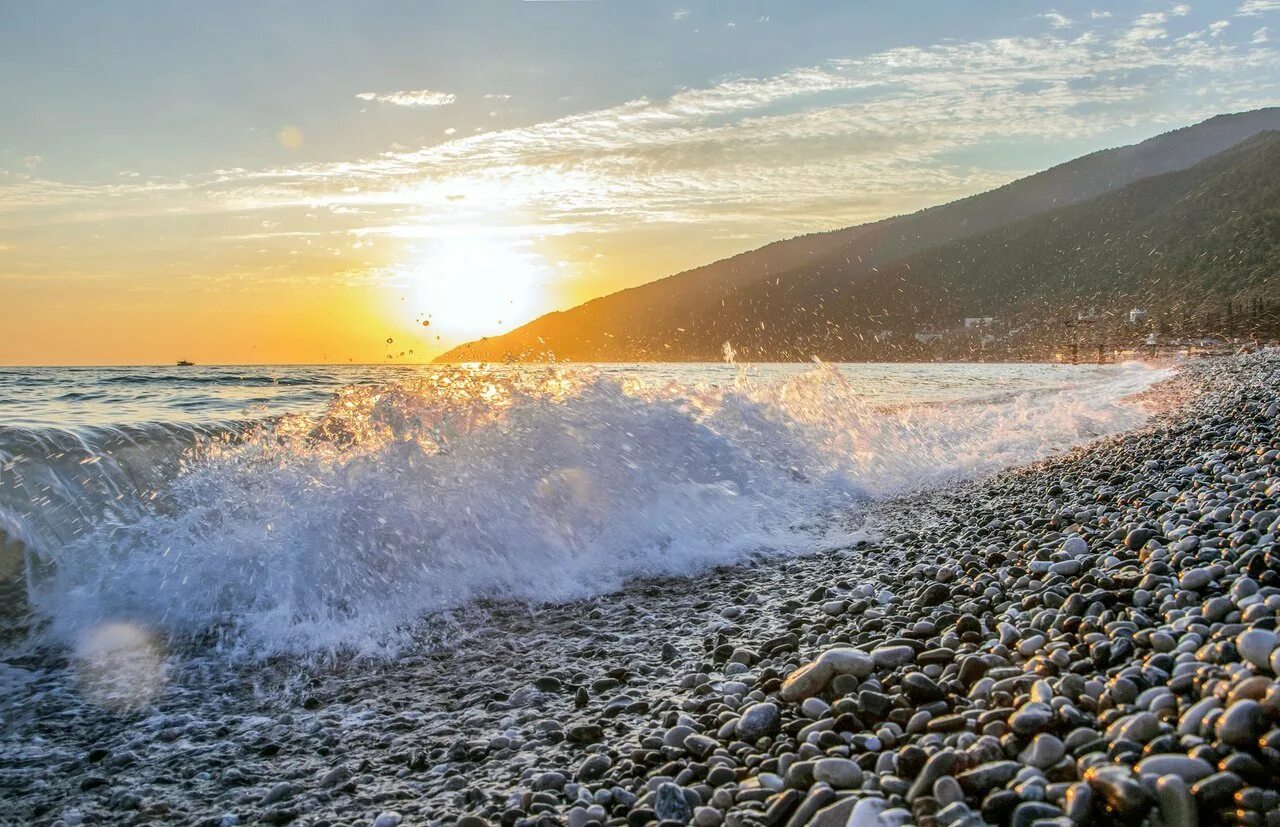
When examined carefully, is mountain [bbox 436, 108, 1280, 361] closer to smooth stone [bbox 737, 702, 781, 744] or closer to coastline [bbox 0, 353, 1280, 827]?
coastline [bbox 0, 353, 1280, 827]

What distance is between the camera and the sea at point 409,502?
255 inches

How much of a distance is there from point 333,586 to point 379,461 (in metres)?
1.83

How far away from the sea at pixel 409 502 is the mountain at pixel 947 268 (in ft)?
307

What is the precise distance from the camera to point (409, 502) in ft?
25.4

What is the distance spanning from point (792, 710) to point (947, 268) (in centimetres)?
13610

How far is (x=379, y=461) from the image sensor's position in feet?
26.8

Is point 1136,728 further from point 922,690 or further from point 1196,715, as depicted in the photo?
point 922,690

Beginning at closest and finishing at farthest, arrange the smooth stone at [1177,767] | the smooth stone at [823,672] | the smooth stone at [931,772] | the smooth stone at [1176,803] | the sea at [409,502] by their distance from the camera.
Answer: the smooth stone at [1176,803] → the smooth stone at [1177,767] → the smooth stone at [931,772] → the smooth stone at [823,672] → the sea at [409,502]

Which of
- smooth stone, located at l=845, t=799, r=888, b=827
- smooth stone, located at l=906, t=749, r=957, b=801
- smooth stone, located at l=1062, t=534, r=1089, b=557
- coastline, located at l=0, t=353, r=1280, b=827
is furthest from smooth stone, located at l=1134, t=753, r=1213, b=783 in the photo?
smooth stone, located at l=1062, t=534, r=1089, b=557

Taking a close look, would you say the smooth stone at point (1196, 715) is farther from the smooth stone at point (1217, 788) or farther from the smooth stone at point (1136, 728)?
the smooth stone at point (1217, 788)

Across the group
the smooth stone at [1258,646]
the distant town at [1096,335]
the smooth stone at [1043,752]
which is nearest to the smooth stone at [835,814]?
the smooth stone at [1043,752]

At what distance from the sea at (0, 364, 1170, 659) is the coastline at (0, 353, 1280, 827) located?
0.85 meters

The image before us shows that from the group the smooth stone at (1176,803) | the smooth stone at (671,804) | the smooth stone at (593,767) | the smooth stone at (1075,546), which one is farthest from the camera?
the smooth stone at (1075,546)

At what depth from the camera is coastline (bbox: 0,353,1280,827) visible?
9.07 ft
